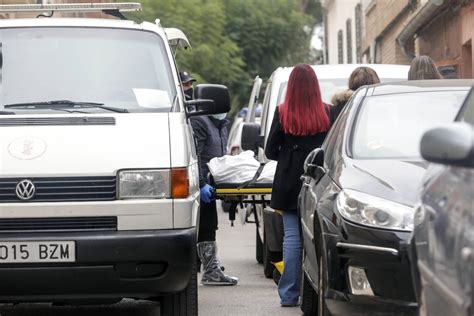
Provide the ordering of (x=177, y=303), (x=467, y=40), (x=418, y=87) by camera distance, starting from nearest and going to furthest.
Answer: (x=177, y=303), (x=418, y=87), (x=467, y=40)

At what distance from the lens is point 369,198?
21.7ft

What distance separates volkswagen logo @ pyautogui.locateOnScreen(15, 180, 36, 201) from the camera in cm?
725

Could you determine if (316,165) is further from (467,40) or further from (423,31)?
(423,31)

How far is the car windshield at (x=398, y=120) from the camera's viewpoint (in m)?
7.57

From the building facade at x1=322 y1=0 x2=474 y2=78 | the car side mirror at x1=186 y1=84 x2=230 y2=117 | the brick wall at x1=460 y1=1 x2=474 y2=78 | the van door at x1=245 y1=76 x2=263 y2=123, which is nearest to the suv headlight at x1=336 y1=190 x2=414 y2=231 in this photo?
the car side mirror at x1=186 y1=84 x2=230 y2=117

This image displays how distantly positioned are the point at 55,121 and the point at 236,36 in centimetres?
4255

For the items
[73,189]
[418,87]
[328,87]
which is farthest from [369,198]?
[328,87]

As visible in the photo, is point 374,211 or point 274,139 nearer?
point 374,211

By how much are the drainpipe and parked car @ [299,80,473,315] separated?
13.6 metres

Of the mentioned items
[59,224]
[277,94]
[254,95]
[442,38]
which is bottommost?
[59,224]

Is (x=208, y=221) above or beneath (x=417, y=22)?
beneath

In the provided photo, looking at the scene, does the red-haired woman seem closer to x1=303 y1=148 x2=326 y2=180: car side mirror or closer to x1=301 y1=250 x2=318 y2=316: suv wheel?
x1=301 y1=250 x2=318 y2=316: suv wheel

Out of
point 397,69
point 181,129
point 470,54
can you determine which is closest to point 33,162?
point 181,129

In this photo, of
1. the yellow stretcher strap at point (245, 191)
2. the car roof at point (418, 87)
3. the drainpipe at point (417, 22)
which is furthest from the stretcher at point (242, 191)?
the drainpipe at point (417, 22)
